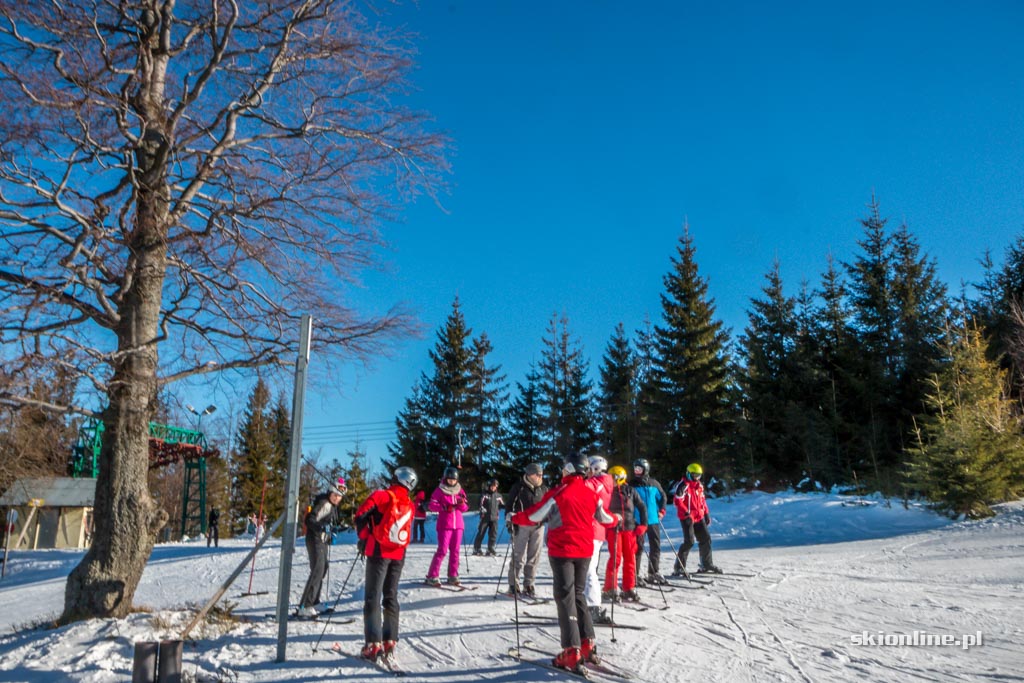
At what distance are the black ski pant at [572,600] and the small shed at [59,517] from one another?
111 feet

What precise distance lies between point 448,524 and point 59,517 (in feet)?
106

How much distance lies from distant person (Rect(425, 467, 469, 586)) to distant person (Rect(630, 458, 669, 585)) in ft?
9.47

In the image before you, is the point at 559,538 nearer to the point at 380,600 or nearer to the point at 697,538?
the point at 380,600

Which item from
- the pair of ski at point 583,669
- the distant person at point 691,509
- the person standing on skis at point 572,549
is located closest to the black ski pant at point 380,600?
the pair of ski at point 583,669

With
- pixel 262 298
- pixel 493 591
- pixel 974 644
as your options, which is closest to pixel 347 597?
pixel 493 591

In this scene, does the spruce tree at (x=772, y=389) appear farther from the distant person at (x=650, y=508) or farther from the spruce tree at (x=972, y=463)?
the distant person at (x=650, y=508)

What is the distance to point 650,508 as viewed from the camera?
11828mm

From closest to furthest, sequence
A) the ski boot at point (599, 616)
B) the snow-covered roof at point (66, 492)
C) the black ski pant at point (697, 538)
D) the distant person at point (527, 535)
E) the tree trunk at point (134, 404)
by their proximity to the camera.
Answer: the ski boot at point (599, 616) < the tree trunk at point (134, 404) < the distant person at point (527, 535) < the black ski pant at point (697, 538) < the snow-covered roof at point (66, 492)

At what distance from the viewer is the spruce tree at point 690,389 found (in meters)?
38.0

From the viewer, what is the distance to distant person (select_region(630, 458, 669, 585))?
11.6 m

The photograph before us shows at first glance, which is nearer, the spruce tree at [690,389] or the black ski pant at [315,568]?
the black ski pant at [315,568]

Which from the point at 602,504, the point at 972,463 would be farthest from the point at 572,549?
the point at 972,463

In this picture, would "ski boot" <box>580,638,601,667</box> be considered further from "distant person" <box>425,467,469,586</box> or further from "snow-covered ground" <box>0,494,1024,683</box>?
"distant person" <box>425,467,469,586</box>

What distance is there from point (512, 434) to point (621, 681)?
39857 millimetres
